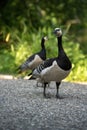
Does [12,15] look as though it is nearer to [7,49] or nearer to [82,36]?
[7,49]

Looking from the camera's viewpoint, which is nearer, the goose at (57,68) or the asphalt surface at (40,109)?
the asphalt surface at (40,109)

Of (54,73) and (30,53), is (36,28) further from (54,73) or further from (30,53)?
(54,73)

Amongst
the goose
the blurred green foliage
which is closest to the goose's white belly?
the goose

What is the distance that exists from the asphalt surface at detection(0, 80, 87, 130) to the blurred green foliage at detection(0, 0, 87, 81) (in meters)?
4.29

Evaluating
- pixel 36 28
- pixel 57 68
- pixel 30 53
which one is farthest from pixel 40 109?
pixel 36 28

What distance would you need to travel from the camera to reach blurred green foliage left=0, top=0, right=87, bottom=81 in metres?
20.0

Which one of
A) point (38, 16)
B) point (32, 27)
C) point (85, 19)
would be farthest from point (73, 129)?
point (85, 19)

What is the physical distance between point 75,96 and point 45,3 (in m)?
16.0

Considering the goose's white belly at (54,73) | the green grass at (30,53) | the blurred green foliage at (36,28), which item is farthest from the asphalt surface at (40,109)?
the green grass at (30,53)

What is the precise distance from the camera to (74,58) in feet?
65.0

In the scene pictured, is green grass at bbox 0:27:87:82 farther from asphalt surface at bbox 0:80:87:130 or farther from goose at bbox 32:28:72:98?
goose at bbox 32:28:72:98

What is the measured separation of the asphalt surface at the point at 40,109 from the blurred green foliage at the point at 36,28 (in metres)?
4.29

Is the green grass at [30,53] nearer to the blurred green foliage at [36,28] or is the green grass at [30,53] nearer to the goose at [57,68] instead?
the blurred green foliage at [36,28]

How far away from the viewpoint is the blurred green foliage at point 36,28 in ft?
65.7
